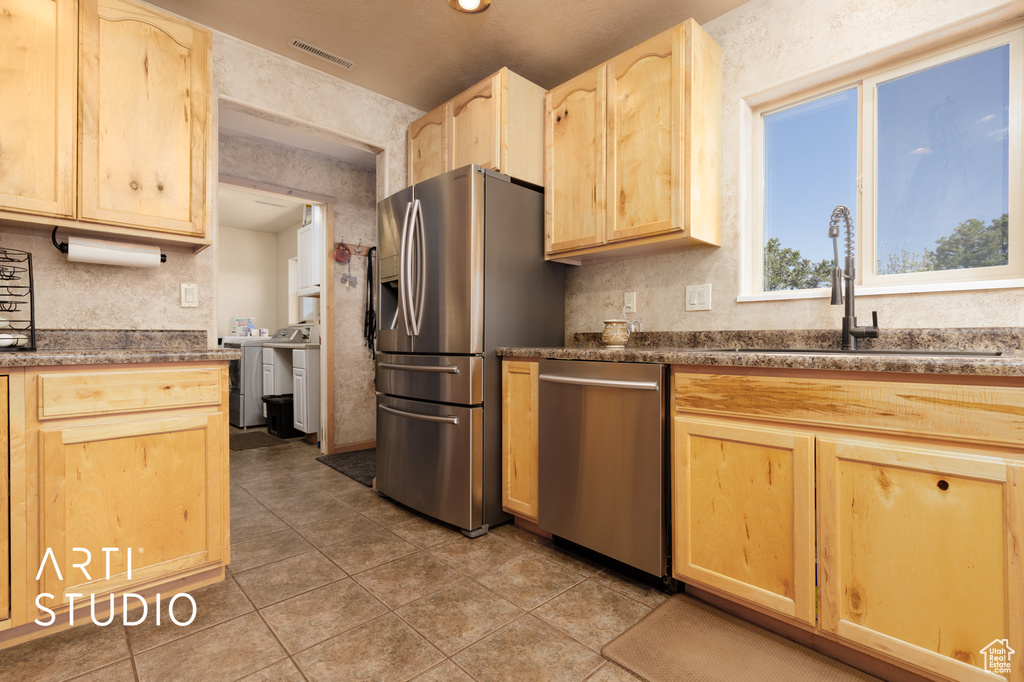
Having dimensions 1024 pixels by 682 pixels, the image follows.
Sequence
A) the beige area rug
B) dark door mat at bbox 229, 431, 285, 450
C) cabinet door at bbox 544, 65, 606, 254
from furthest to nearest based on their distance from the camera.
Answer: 1. dark door mat at bbox 229, 431, 285, 450
2. cabinet door at bbox 544, 65, 606, 254
3. the beige area rug

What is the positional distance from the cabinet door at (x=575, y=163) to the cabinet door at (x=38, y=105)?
80.6 inches

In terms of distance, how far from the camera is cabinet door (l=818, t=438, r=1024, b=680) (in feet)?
3.63

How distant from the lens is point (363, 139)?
3117 mm

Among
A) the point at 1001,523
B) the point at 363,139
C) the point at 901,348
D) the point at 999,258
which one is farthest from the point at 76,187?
the point at 999,258

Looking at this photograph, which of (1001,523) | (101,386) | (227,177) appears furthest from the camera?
(227,177)

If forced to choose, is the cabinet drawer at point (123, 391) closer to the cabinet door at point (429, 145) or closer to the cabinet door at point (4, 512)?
the cabinet door at point (4, 512)

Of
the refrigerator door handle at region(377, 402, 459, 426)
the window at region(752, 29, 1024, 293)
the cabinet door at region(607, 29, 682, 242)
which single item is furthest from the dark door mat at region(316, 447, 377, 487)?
the window at region(752, 29, 1024, 293)

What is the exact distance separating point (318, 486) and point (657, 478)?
7.57 ft

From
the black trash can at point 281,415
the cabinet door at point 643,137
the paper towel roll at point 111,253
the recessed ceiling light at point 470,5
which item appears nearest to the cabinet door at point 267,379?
the black trash can at point 281,415

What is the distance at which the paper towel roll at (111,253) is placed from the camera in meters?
1.95

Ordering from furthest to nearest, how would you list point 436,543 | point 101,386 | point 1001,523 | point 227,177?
point 227,177 < point 436,543 < point 101,386 < point 1001,523

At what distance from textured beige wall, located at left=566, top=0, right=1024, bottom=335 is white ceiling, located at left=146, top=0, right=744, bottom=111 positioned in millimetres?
274

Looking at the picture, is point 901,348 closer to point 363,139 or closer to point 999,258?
point 999,258

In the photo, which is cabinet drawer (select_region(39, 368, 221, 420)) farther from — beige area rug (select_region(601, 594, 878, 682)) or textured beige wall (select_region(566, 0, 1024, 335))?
textured beige wall (select_region(566, 0, 1024, 335))
